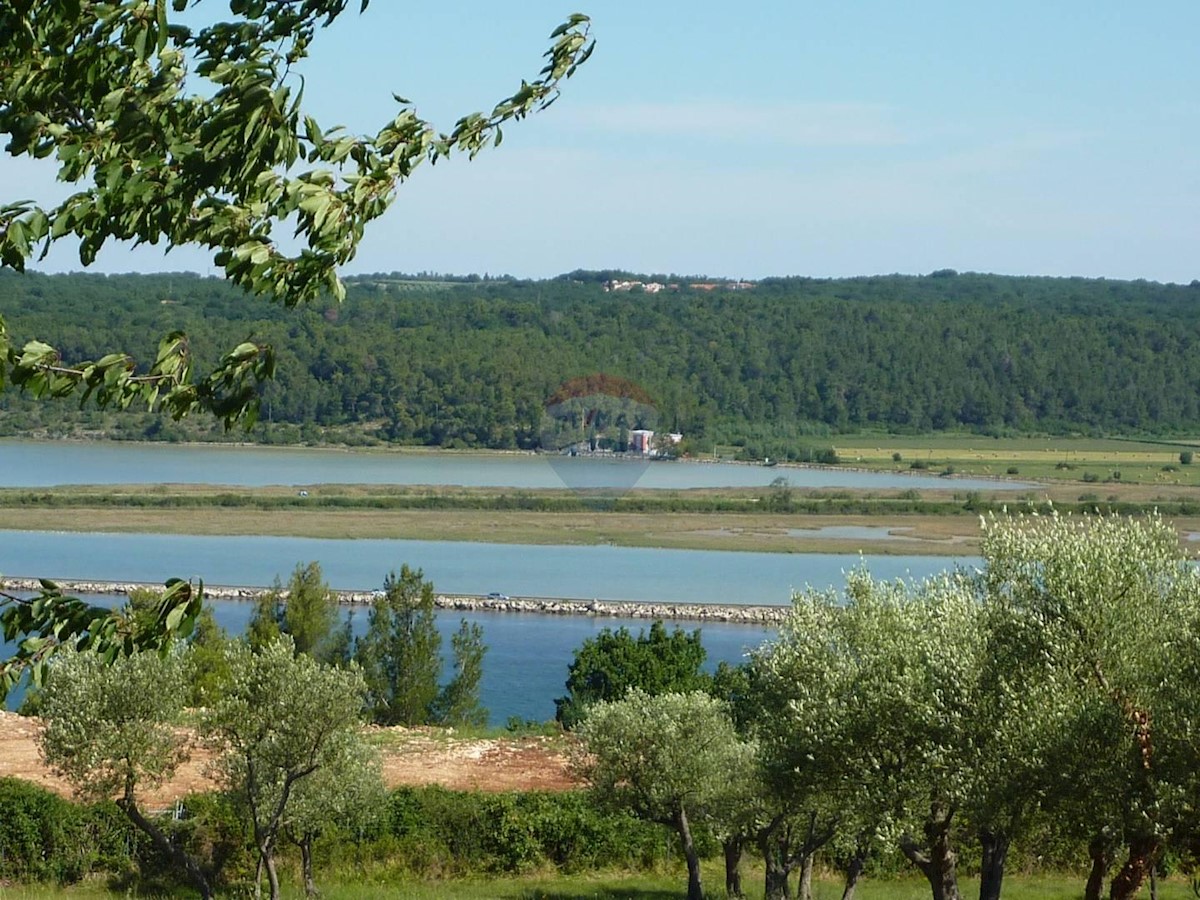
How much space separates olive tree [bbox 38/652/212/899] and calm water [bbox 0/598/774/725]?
16.8m

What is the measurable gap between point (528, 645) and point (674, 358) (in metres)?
69.6

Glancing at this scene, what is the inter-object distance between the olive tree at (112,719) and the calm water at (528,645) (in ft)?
55.1

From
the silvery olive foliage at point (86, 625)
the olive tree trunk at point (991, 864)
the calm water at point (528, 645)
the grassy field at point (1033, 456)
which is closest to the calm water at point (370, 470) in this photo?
the grassy field at point (1033, 456)

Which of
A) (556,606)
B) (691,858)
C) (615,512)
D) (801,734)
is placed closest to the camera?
(801,734)

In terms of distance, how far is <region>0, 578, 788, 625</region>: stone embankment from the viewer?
143 ft

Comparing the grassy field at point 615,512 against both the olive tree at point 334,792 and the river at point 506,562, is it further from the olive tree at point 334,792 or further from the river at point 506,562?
the olive tree at point 334,792

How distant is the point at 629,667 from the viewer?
91.5 ft

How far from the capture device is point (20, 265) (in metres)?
3.57

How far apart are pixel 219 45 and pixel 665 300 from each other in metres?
130

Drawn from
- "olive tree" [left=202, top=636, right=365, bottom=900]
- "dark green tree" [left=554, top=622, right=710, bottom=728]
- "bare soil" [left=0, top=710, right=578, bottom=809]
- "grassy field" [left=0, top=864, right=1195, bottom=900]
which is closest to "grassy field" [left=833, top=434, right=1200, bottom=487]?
"dark green tree" [left=554, top=622, right=710, bottom=728]

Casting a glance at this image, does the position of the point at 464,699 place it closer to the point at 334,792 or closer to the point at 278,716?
the point at 334,792

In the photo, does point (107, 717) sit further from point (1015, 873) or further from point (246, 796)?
point (1015, 873)

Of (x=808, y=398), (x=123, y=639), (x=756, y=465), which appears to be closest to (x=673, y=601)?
(x=123, y=639)

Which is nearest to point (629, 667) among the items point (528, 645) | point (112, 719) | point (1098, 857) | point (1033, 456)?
point (528, 645)
